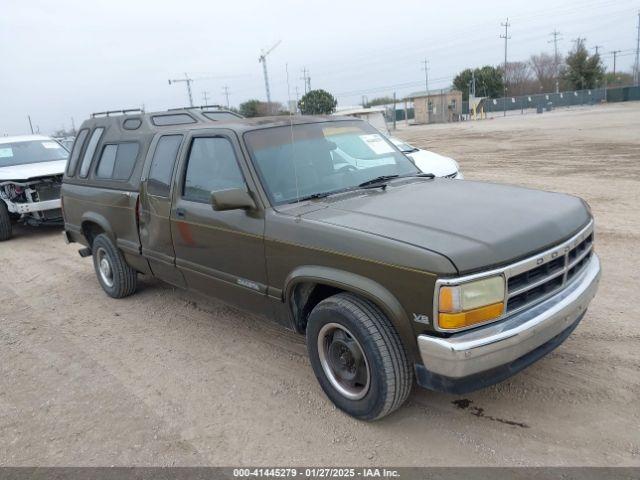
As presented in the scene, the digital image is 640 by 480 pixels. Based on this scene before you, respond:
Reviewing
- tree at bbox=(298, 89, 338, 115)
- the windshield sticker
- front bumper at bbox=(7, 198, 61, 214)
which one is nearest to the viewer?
the windshield sticker

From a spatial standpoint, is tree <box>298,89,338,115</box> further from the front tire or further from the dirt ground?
the front tire

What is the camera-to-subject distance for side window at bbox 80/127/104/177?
5.72 metres

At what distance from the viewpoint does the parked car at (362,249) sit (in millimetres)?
2656

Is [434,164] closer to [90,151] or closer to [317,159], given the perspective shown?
[317,159]

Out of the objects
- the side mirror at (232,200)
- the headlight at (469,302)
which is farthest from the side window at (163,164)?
the headlight at (469,302)

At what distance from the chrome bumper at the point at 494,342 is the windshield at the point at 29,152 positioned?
10478mm

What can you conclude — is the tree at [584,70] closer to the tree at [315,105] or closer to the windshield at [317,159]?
the tree at [315,105]

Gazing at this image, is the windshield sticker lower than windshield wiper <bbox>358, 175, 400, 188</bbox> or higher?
higher

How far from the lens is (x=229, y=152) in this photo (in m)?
3.92

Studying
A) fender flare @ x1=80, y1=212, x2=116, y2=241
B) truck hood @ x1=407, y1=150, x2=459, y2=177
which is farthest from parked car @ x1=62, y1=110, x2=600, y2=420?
truck hood @ x1=407, y1=150, x2=459, y2=177

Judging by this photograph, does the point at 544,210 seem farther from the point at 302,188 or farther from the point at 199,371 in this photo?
the point at 199,371

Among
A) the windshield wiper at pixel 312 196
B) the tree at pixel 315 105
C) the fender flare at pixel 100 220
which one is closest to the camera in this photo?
the windshield wiper at pixel 312 196

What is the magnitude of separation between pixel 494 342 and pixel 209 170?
8.30 ft

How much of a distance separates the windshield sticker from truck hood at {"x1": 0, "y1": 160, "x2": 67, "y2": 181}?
7.21m
